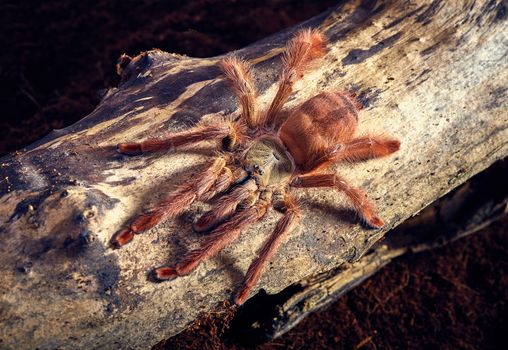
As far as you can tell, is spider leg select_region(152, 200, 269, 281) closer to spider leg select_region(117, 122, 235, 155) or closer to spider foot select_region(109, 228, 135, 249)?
spider foot select_region(109, 228, 135, 249)

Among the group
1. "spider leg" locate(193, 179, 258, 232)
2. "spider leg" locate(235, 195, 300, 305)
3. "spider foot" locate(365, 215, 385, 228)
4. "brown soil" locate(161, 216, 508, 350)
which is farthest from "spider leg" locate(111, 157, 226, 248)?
"brown soil" locate(161, 216, 508, 350)

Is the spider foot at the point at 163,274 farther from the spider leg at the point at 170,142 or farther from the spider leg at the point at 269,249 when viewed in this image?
the spider leg at the point at 170,142

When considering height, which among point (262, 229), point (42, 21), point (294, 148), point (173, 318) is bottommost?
point (173, 318)

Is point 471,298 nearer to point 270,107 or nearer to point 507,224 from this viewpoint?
point 507,224

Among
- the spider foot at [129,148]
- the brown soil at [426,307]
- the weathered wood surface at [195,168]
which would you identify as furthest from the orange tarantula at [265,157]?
the brown soil at [426,307]

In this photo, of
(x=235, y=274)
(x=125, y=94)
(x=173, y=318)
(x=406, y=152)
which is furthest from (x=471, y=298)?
→ (x=125, y=94)

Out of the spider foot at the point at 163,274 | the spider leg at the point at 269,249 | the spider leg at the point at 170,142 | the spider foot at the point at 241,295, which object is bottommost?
the spider foot at the point at 241,295

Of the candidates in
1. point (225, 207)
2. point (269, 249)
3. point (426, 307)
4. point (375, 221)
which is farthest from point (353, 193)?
point (426, 307)

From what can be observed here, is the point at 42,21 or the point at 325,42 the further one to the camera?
the point at 42,21
